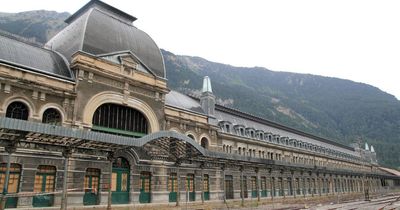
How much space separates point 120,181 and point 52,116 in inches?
326

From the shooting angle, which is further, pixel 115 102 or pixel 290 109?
pixel 290 109

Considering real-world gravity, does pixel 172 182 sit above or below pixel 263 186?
above

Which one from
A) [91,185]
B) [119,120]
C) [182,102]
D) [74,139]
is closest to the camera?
[74,139]

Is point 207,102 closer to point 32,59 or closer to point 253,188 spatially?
point 253,188

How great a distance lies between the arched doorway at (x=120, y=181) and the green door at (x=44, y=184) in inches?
207

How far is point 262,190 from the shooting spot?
47906 millimetres

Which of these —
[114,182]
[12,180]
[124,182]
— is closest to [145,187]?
[124,182]

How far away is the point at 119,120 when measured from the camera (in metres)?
29.2

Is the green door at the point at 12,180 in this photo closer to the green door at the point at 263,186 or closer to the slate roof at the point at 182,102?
the slate roof at the point at 182,102

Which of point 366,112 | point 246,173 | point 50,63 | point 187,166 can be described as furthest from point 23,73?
point 366,112

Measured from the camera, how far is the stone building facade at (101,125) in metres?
21.8

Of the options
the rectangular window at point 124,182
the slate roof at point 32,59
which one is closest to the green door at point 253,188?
the rectangular window at point 124,182

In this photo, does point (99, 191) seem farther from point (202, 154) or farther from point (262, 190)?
point (262, 190)

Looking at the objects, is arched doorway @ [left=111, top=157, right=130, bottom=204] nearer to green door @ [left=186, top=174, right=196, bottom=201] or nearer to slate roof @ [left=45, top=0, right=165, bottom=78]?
green door @ [left=186, top=174, right=196, bottom=201]
